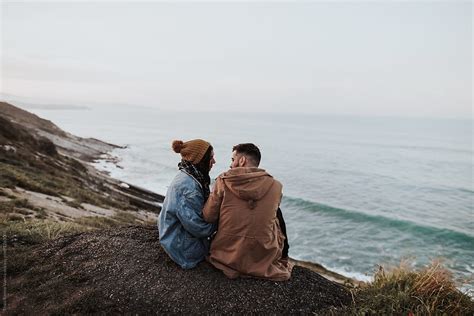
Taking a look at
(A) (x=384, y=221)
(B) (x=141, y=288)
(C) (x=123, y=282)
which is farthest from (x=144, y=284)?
(A) (x=384, y=221)

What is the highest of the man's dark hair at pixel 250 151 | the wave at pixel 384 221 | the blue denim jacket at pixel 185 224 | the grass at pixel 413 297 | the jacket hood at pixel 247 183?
the man's dark hair at pixel 250 151

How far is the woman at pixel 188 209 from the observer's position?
502 cm

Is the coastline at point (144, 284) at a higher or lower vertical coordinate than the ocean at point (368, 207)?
higher

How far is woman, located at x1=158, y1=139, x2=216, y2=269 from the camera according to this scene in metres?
5.02

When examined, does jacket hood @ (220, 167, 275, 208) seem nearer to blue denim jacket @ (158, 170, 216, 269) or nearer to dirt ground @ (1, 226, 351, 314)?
blue denim jacket @ (158, 170, 216, 269)

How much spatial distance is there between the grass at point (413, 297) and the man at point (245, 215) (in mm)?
1361

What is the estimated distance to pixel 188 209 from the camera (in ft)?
16.4

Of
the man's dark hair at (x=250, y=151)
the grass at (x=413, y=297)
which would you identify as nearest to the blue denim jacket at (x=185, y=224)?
the man's dark hair at (x=250, y=151)

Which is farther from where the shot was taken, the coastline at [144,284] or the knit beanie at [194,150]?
the knit beanie at [194,150]

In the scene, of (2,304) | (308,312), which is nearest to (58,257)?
(2,304)

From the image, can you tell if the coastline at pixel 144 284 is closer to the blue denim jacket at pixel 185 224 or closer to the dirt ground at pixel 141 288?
the dirt ground at pixel 141 288

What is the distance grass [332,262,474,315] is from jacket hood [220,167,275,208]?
2018 mm

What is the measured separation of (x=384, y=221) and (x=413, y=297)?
24.7 m

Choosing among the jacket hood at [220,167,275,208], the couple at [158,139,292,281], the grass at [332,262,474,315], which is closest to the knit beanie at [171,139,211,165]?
the couple at [158,139,292,281]
